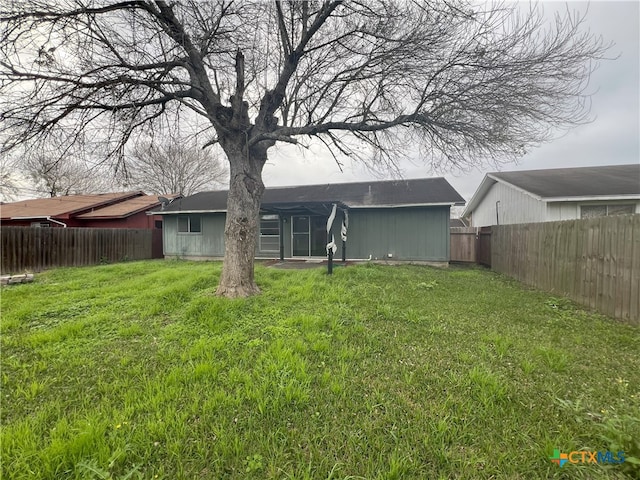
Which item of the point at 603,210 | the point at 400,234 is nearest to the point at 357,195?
the point at 400,234

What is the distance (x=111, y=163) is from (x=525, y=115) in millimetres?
8679

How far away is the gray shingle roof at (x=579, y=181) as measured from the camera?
8430mm

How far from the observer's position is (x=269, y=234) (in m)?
13.3

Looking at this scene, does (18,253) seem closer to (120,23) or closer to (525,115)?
(120,23)

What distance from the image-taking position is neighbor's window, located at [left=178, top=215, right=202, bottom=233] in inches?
546

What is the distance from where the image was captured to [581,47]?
482cm

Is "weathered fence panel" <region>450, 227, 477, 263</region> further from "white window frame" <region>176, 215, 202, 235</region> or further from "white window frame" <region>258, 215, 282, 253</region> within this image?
"white window frame" <region>176, 215, 202, 235</region>

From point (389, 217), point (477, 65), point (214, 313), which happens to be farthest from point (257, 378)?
point (389, 217)

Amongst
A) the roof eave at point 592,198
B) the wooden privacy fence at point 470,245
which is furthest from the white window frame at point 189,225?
the roof eave at point 592,198

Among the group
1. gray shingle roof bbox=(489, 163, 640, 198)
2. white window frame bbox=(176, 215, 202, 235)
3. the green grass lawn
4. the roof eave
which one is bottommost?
the green grass lawn

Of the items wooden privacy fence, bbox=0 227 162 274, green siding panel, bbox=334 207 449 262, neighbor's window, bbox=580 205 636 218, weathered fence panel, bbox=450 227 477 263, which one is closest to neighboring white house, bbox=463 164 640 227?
neighbor's window, bbox=580 205 636 218

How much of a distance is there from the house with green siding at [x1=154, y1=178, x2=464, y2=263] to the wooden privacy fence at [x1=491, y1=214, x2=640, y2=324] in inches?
145

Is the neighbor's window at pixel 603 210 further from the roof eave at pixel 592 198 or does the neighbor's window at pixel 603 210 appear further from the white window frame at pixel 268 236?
the white window frame at pixel 268 236

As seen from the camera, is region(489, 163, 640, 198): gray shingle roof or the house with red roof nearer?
region(489, 163, 640, 198): gray shingle roof
